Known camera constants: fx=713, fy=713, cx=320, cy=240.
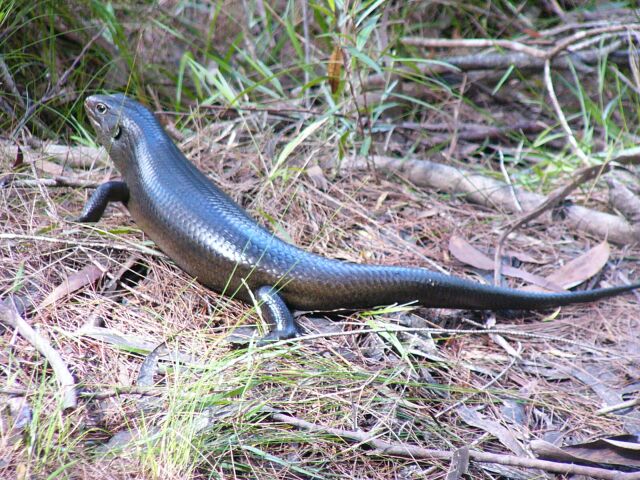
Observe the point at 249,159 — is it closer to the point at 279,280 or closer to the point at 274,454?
the point at 279,280

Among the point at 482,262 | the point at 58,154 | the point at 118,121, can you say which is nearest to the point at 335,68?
the point at 118,121

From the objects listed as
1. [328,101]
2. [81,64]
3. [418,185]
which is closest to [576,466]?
[418,185]

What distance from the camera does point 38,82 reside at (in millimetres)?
4555

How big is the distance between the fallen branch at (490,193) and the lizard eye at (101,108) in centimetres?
157

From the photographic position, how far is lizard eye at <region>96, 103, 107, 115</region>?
430 centimetres

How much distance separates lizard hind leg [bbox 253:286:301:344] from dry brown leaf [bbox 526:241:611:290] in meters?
1.48

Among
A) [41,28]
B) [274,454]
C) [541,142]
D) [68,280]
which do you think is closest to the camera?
[274,454]

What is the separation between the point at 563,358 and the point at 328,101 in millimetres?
2264

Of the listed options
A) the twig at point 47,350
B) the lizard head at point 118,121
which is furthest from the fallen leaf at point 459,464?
the lizard head at point 118,121

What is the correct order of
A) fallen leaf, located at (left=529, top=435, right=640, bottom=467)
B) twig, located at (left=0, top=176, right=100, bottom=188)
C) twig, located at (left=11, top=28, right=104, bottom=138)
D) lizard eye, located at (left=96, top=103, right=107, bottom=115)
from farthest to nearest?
lizard eye, located at (left=96, top=103, right=107, bottom=115)
twig, located at (left=11, top=28, right=104, bottom=138)
twig, located at (left=0, top=176, right=100, bottom=188)
fallen leaf, located at (left=529, top=435, right=640, bottom=467)

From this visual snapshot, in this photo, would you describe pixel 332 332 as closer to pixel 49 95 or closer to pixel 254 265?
pixel 254 265

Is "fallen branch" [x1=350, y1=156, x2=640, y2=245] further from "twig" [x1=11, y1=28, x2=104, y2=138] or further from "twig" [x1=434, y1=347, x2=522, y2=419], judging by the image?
"twig" [x1=11, y1=28, x2=104, y2=138]

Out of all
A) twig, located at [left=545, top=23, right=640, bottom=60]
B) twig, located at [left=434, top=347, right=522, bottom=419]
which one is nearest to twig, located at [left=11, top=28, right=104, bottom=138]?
twig, located at [left=434, top=347, right=522, bottom=419]

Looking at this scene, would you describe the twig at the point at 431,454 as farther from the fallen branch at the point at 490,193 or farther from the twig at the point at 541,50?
the twig at the point at 541,50
